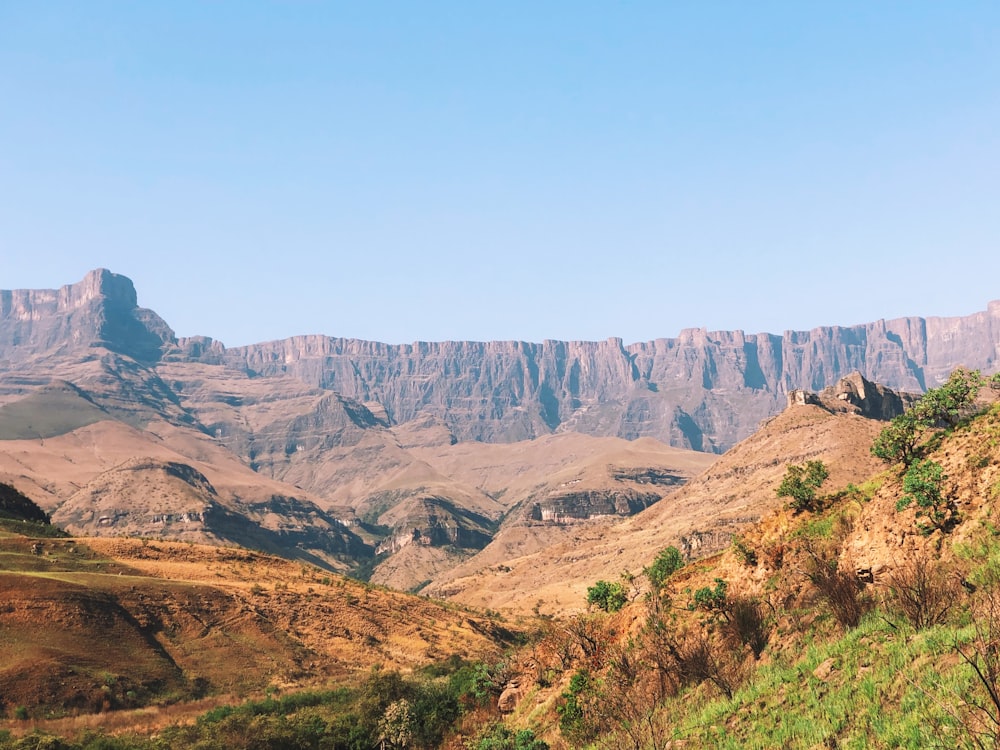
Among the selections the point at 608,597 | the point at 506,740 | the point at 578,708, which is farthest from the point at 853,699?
the point at 608,597

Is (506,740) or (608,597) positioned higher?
(608,597)

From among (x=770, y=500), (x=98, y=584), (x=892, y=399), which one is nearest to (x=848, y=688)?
(x=98, y=584)

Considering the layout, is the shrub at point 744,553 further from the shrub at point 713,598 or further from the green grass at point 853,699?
the green grass at point 853,699

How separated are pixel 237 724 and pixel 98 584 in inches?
1318

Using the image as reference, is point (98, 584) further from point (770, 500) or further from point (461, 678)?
point (770, 500)

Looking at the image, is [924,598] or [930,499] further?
[930,499]

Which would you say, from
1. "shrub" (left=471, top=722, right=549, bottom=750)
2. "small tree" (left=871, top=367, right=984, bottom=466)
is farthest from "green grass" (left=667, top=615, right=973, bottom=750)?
"small tree" (left=871, top=367, right=984, bottom=466)

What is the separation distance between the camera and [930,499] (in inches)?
953

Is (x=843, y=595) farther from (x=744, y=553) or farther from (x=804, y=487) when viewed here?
(x=804, y=487)

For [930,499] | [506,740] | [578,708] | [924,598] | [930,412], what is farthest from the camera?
[506,740]

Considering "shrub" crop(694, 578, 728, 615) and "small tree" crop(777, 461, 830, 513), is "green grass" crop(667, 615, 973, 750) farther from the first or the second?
"small tree" crop(777, 461, 830, 513)

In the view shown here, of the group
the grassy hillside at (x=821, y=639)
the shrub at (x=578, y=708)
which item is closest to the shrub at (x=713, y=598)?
the grassy hillside at (x=821, y=639)

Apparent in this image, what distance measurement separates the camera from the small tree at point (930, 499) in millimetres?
23703

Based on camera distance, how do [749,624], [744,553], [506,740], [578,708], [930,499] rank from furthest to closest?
[744,553] → [506,740] → [578,708] → [749,624] → [930,499]
